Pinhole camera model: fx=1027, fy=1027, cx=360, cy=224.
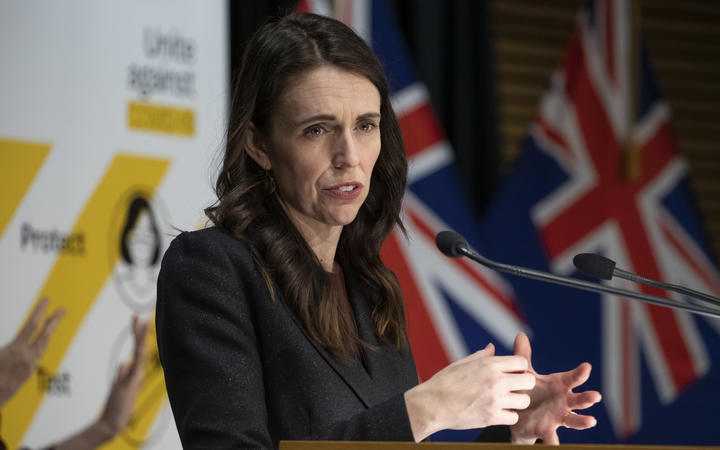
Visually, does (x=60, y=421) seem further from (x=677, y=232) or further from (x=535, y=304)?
(x=677, y=232)

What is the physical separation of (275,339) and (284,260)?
0.48ft

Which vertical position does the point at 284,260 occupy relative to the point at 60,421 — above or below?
above

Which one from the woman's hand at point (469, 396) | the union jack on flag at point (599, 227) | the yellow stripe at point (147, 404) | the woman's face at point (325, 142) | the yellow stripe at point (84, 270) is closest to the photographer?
the woman's hand at point (469, 396)

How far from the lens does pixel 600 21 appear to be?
5.23 m

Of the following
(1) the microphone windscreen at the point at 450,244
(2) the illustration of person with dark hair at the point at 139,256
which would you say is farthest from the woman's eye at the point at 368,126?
(2) the illustration of person with dark hair at the point at 139,256

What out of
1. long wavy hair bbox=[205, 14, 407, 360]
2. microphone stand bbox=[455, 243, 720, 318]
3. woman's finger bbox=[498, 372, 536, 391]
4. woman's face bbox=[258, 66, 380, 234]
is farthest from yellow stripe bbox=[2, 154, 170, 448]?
woman's finger bbox=[498, 372, 536, 391]

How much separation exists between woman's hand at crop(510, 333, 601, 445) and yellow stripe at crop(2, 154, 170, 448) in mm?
2048

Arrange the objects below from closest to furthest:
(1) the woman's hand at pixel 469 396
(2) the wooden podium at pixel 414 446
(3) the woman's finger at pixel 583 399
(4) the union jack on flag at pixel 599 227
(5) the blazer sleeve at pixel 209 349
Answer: (2) the wooden podium at pixel 414 446 < (1) the woman's hand at pixel 469 396 < (5) the blazer sleeve at pixel 209 349 < (3) the woman's finger at pixel 583 399 < (4) the union jack on flag at pixel 599 227

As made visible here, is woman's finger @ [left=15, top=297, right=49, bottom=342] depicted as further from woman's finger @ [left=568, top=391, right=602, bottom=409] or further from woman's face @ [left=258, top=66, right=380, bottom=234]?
woman's finger @ [left=568, top=391, right=602, bottom=409]

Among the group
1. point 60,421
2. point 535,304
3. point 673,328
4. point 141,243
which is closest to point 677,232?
point 673,328

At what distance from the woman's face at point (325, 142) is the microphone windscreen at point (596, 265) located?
411mm

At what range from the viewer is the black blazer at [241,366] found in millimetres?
1516

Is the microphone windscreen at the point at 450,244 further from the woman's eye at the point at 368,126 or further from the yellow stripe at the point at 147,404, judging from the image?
the yellow stripe at the point at 147,404

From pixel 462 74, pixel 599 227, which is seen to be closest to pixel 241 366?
pixel 462 74
